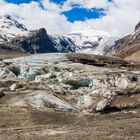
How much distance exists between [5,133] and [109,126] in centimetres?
1071

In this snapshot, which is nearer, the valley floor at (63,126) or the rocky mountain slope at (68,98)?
the valley floor at (63,126)

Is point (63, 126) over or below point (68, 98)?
below

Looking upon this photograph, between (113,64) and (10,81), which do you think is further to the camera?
(113,64)

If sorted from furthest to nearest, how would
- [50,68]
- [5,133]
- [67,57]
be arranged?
[67,57] < [50,68] < [5,133]

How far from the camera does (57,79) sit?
88.3 m

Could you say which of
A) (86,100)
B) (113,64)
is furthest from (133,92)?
(113,64)

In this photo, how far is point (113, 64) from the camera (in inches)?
4333

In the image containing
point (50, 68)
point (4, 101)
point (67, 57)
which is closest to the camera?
point (4, 101)

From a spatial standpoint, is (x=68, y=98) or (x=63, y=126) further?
(x=68, y=98)

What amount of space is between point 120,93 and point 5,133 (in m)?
30.6

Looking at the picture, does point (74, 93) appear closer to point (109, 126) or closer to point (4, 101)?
point (4, 101)

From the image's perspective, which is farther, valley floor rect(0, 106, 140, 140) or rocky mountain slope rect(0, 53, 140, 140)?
rocky mountain slope rect(0, 53, 140, 140)

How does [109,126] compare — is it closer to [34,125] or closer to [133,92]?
[34,125]

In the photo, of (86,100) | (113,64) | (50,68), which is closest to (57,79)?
(50,68)
